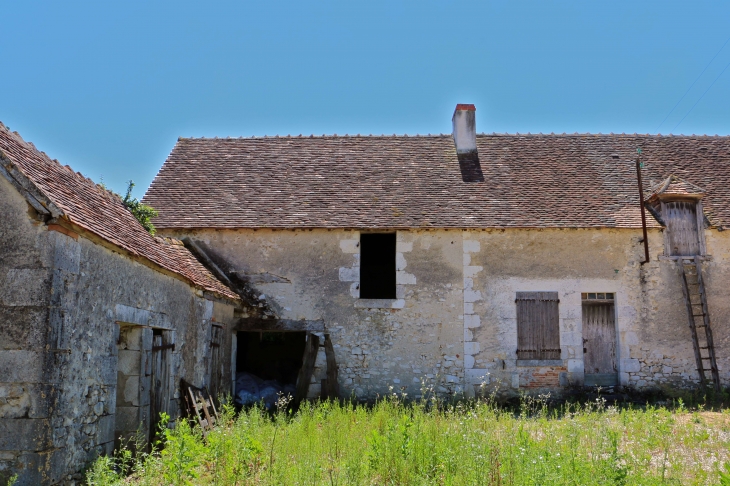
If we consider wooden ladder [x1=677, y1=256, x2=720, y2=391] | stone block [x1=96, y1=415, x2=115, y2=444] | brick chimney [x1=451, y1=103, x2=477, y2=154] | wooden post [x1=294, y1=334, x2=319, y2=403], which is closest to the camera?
stone block [x1=96, y1=415, x2=115, y2=444]

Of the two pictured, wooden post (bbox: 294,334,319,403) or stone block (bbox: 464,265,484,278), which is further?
stone block (bbox: 464,265,484,278)

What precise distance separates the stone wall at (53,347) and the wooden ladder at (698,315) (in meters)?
10.1

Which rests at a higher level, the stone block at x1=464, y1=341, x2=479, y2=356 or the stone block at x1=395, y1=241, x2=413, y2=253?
the stone block at x1=395, y1=241, x2=413, y2=253

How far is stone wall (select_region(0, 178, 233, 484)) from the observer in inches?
232

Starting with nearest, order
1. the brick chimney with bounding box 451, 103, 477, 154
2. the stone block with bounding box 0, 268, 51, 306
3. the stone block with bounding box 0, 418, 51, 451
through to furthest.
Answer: the stone block with bounding box 0, 418, 51, 451 < the stone block with bounding box 0, 268, 51, 306 < the brick chimney with bounding box 451, 103, 477, 154

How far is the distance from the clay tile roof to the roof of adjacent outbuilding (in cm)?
318

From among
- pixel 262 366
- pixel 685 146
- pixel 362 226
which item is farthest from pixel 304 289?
pixel 685 146

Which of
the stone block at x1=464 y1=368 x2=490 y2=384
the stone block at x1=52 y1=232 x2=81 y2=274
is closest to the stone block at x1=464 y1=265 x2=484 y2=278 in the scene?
the stone block at x1=464 y1=368 x2=490 y2=384

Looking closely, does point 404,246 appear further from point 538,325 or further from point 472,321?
point 538,325

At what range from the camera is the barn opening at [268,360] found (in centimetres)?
1256

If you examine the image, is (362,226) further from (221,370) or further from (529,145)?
(529,145)

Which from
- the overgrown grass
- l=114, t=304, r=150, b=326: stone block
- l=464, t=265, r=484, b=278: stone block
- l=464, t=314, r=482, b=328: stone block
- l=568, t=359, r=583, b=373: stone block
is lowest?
the overgrown grass

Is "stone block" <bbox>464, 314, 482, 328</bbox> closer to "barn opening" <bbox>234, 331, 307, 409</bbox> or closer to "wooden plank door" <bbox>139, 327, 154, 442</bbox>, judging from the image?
"barn opening" <bbox>234, 331, 307, 409</bbox>

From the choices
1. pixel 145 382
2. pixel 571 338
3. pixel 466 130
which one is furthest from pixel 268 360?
pixel 466 130
